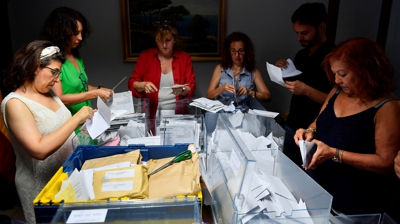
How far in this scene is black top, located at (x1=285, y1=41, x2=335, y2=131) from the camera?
2.13 m

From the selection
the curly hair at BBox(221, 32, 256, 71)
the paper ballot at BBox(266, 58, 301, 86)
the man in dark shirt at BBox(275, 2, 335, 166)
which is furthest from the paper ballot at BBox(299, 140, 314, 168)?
the curly hair at BBox(221, 32, 256, 71)

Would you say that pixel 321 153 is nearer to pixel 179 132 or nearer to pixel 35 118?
pixel 179 132

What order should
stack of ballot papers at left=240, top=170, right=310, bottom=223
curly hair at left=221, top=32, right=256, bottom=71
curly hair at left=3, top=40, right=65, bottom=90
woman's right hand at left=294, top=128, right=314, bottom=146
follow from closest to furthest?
stack of ballot papers at left=240, top=170, right=310, bottom=223 → curly hair at left=3, top=40, right=65, bottom=90 → woman's right hand at left=294, top=128, right=314, bottom=146 → curly hair at left=221, top=32, right=256, bottom=71

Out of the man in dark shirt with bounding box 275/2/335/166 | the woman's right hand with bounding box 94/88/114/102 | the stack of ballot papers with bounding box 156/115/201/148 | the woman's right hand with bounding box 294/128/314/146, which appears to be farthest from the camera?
the man in dark shirt with bounding box 275/2/335/166

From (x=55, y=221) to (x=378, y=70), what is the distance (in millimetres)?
1371

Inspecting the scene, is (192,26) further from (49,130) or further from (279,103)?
(49,130)

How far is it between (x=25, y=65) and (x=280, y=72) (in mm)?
1546

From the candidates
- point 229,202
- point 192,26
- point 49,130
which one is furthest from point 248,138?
point 192,26

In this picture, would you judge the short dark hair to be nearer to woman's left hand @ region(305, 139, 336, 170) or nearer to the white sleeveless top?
woman's left hand @ region(305, 139, 336, 170)

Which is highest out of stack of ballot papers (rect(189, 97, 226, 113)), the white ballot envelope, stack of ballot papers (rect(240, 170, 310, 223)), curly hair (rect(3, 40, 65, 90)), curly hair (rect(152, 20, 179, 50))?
curly hair (rect(152, 20, 179, 50))

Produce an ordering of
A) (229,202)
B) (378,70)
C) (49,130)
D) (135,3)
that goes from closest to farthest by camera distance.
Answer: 1. (229,202)
2. (378,70)
3. (49,130)
4. (135,3)

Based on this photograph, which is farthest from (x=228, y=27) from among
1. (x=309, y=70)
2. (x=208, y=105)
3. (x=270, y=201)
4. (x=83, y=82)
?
(x=270, y=201)

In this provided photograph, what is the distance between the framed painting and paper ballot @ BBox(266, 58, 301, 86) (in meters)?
1.35

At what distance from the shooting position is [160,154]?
1394mm
